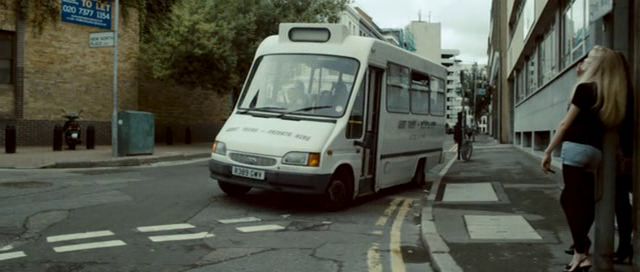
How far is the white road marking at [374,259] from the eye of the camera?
221 inches

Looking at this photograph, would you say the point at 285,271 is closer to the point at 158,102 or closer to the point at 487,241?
the point at 487,241

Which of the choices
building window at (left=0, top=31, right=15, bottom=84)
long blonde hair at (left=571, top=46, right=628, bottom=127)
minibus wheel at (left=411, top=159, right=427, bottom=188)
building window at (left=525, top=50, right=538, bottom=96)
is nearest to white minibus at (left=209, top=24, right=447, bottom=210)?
minibus wheel at (left=411, top=159, right=427, bottom=188)

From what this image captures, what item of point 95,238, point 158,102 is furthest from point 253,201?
point 158,102

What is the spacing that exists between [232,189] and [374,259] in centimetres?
423

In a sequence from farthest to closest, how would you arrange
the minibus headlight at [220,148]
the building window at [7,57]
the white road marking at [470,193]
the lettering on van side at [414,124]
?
the building window at [7,57]
the lettering on van side at [414,124]
the white road marking at [470,193]
the minibus headlight at [220,148]

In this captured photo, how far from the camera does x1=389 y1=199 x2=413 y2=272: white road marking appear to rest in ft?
18.8

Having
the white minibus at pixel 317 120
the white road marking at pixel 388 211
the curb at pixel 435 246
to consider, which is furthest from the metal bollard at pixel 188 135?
the curb at pixel 435 246

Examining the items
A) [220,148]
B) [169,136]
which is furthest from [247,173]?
[169,136]

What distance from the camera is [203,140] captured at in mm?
32125

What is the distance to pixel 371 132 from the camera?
9734mm

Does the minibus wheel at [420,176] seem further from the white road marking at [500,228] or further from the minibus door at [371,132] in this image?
the white road marking at [500,228]

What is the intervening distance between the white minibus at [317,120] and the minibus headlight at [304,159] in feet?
0.04

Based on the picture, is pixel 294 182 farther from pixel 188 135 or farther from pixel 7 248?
pixel 188 135

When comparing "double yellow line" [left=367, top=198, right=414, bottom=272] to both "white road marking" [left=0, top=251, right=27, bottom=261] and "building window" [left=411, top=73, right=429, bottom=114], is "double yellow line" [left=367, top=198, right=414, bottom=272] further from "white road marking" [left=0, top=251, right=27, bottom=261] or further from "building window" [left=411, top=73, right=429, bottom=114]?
"white road marking" [left=0, top=251, right=27, bottom=261]
